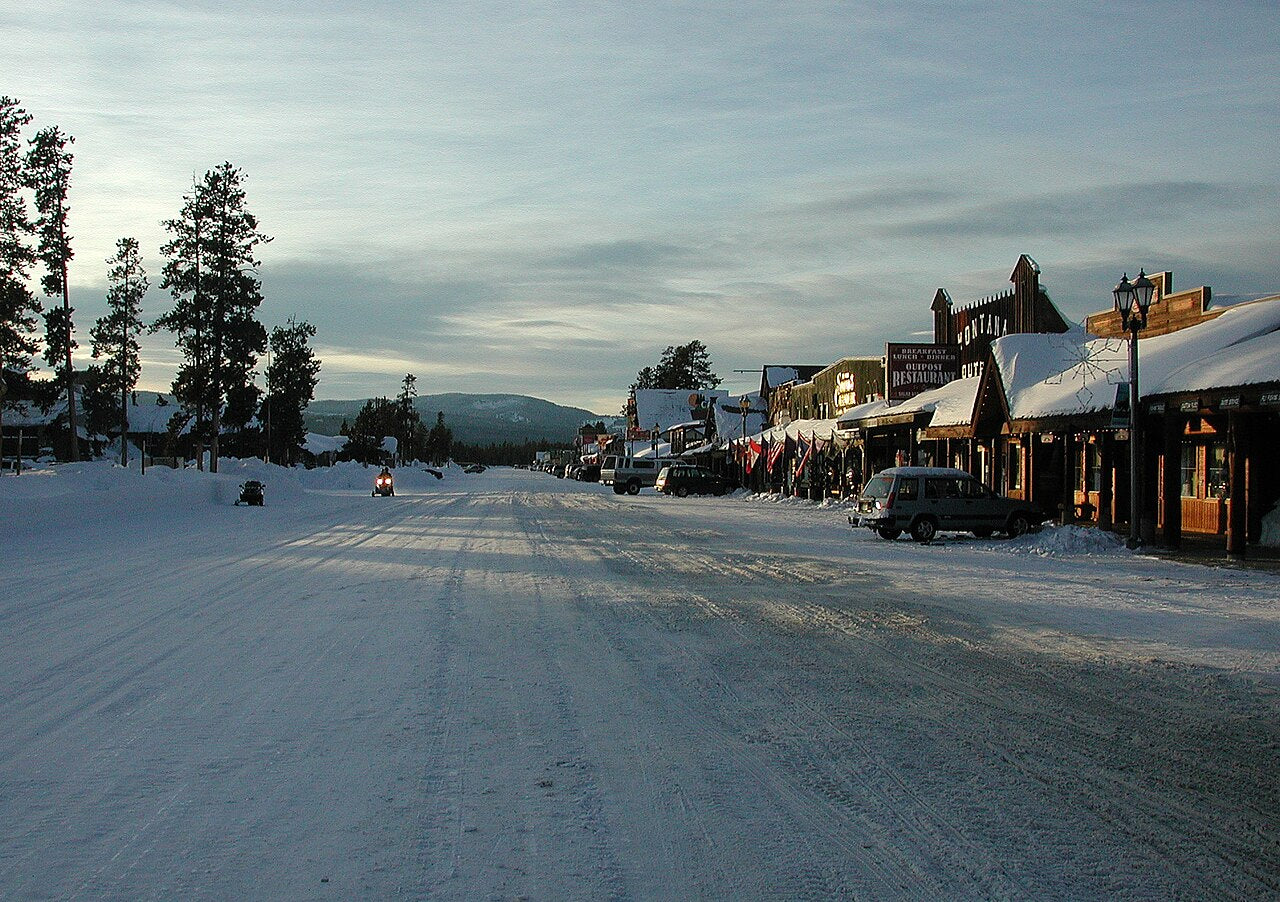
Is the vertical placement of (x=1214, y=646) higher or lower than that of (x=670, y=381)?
lower

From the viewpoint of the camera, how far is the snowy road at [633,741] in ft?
16.2

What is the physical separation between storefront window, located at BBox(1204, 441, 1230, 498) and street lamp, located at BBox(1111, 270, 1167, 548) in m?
5.05

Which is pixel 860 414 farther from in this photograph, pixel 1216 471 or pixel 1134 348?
pixel 1134 348

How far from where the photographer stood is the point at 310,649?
1026cm

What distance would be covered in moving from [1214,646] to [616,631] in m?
5.91

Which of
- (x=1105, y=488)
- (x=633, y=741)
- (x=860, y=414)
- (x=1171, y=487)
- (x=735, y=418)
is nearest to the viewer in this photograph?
(x=633, y=741)

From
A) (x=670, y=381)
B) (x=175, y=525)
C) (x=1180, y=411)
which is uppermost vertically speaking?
(x=670, y=381)

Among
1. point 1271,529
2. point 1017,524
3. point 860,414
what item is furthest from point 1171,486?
point 860,414

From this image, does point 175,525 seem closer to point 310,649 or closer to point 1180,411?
point 310,649

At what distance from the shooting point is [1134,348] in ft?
67.1

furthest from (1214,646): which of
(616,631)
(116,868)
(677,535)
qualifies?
(677,535)

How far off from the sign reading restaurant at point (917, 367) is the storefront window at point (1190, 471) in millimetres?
13234

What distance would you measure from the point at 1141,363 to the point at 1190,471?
5.59m

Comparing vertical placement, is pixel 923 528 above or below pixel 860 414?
below
